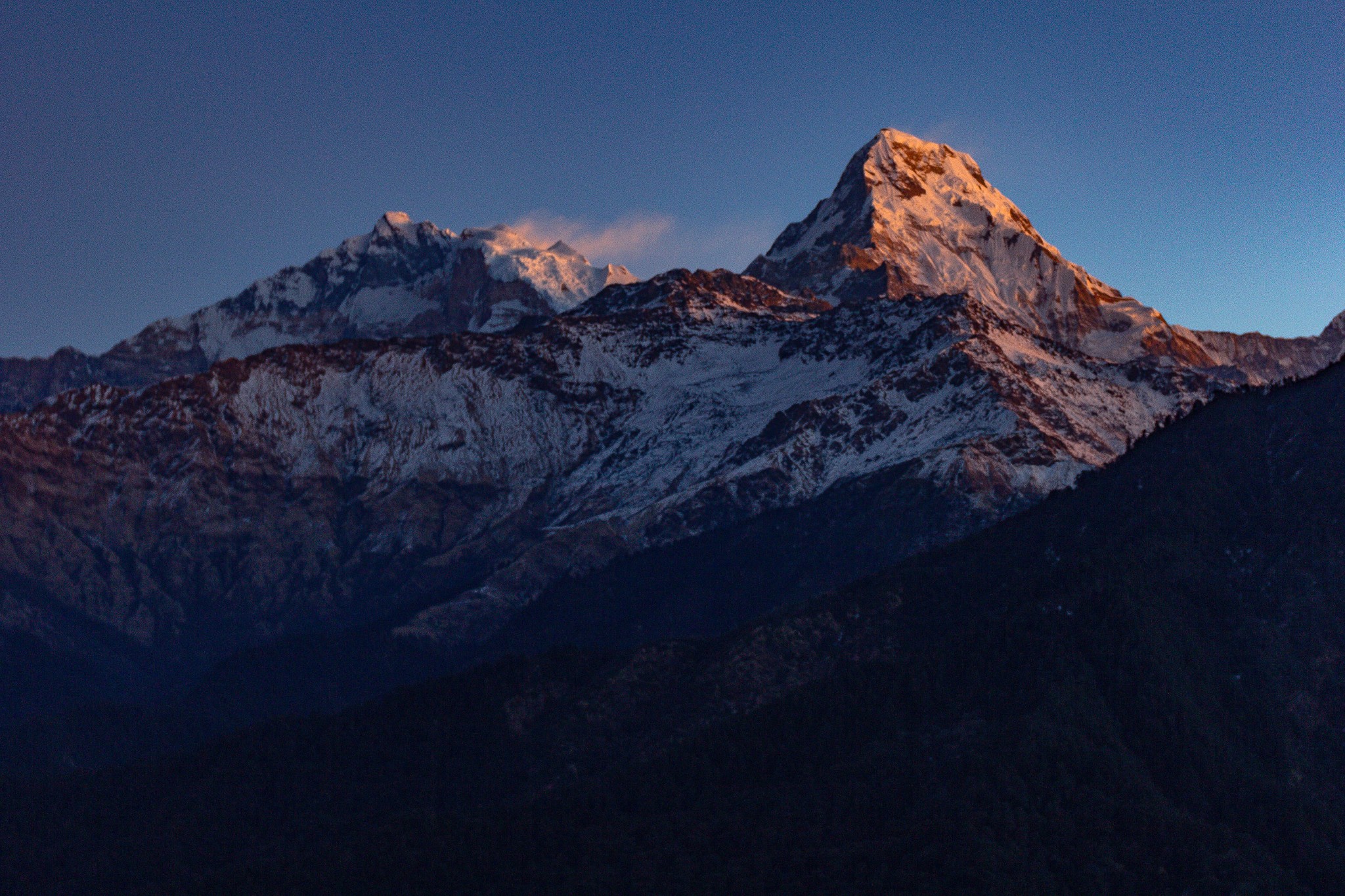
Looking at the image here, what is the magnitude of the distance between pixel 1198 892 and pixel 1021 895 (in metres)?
17.9

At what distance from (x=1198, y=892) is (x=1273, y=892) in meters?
7.43

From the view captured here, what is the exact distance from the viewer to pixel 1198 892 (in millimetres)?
199875

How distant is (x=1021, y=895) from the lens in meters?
199

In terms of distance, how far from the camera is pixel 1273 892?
19962cm

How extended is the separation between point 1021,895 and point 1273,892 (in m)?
25.4

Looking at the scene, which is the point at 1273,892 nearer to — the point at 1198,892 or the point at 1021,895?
the point at 1198,892

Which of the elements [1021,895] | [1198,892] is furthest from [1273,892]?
[1021,895]
